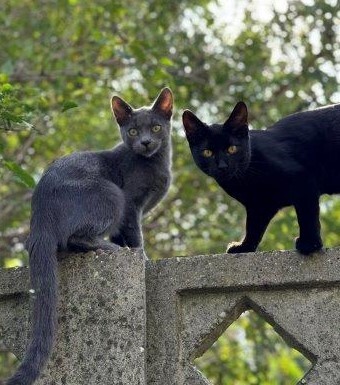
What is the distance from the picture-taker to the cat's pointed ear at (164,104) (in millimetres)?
5371

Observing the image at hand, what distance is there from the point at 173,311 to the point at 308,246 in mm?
549

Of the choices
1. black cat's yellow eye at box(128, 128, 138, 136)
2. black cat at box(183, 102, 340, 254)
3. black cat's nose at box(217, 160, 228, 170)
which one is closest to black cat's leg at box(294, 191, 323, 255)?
black cat at box(183, 102, 340, 254)

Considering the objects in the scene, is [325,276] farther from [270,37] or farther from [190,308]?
[270,37]

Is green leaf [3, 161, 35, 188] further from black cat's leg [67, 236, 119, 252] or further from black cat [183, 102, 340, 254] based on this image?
black cat [183, 102, 340, 254]

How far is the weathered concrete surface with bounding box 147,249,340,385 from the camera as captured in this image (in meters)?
3.33

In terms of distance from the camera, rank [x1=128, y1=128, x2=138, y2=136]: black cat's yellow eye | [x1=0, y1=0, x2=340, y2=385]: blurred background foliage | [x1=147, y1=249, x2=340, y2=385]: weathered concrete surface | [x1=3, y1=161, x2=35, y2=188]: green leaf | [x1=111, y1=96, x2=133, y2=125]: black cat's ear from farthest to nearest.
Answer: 1. [x1=0, y1=0, x2=340, y2=385]: blurred background foliage
2. [x1=111, y1=96, x2=133, y2=125]: black cat's ear
3. [x1=128, y1=128, x2=138, y2=136]: black cat's yellow eye
4. [x1=3, y1=161, x2=35, y2=188]: green leaf
5. [x1=147, y1=249, x2=340, y2=385]: weathered concrete surface

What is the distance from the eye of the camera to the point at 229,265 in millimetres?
3465

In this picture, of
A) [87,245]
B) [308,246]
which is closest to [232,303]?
[308,246]

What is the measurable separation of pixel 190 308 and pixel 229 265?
212 millimetres

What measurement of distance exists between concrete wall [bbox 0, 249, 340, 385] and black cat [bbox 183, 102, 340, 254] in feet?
2.21

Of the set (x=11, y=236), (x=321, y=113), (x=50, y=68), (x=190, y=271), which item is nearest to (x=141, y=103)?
(x=50, y=68)

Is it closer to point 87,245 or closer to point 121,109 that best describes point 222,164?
point 87,245

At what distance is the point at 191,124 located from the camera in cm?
457

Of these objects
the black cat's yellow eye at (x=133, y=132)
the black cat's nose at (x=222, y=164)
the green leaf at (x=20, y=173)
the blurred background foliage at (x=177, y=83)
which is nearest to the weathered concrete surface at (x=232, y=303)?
the green leaf at (x=20, y=173)
